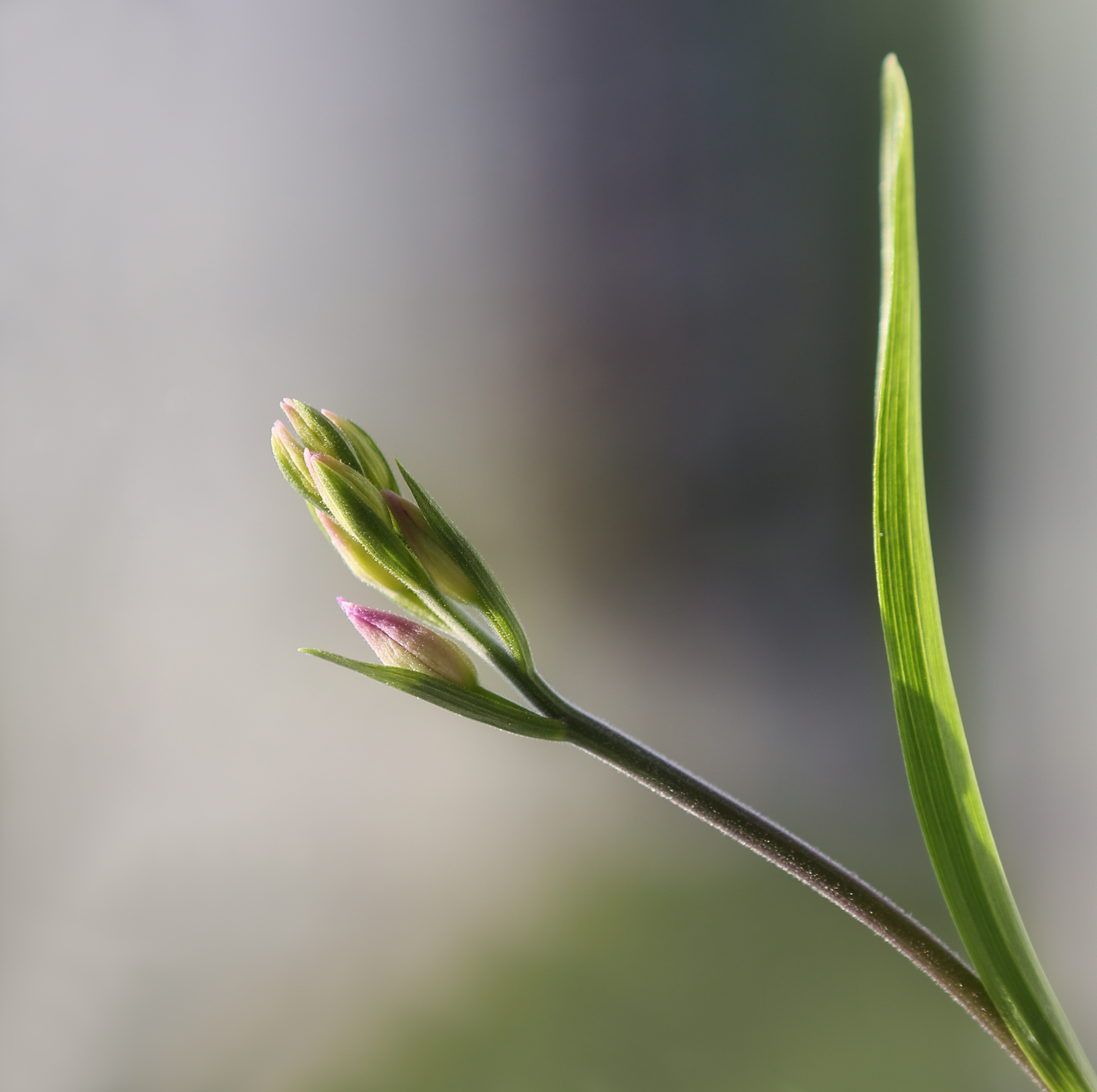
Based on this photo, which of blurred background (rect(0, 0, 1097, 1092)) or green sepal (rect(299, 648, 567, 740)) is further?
blurred background (rect(0, 0, 1097, 1092))

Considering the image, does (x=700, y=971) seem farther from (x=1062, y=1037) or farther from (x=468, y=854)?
(x=1062, y=1037)

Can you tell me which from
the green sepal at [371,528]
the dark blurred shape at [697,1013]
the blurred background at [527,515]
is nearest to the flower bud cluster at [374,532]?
the green sepal at [371,528]

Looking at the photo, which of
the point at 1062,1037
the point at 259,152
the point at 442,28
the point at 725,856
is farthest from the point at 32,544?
the point at 1062,1037

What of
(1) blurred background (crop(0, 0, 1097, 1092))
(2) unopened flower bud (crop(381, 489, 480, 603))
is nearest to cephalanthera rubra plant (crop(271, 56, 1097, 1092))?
(2) unopened flower bud (crop(381, 489, 480, 603))

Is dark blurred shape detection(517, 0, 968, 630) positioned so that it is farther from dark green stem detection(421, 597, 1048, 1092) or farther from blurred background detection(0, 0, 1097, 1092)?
dark green stem detection(421, 597, 1048, 1092)

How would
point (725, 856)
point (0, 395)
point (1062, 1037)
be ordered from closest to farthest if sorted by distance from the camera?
point (1062, 1037) < point (0, 395) < point (725, 856)

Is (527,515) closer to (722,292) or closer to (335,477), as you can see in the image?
(722,292)
